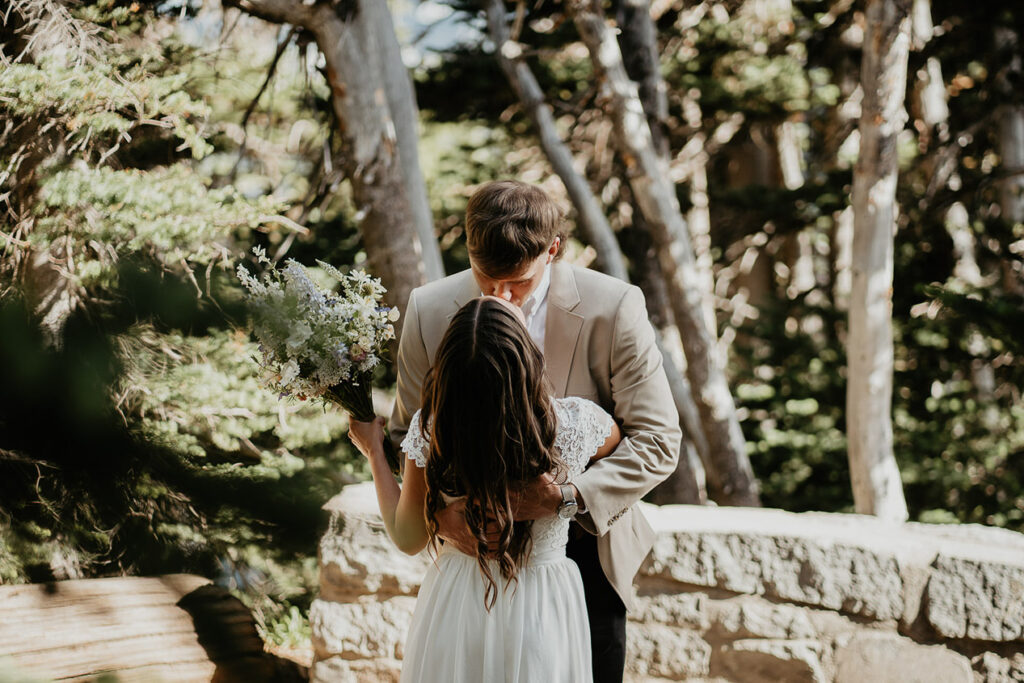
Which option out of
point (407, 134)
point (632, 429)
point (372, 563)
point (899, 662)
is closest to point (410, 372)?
point (632, 429)

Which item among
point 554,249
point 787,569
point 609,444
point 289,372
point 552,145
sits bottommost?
point 787,569

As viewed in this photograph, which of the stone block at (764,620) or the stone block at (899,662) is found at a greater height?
the stone block at (764,620)

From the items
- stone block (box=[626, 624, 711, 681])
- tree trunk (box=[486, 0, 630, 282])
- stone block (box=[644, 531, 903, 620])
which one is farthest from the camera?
tree trunk (box=[486, 0, 630, 282])

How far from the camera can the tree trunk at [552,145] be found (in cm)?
584

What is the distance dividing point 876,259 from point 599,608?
414 cm

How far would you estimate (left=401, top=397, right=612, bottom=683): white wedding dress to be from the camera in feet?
5.49

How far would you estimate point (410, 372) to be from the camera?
1.95m

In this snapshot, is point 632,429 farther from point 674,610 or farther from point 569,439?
point 674,610

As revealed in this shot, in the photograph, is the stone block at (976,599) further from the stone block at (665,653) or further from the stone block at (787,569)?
the stone block at (665,653)

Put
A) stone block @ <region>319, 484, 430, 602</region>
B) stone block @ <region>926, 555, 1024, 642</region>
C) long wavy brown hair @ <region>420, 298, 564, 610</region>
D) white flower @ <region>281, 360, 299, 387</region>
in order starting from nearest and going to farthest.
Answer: long wavy brown hair @ <region>420, 298, 564, 610</region>
white flower @ <region>281, 360, 299, 387</region>
stone block @ <region>926, 555, 1024, 642</region>
stone block @ <region>319, 484, 430, 602</region>

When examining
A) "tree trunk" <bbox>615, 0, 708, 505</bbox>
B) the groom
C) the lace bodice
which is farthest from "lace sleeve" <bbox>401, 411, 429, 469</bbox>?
"tree trunk" <bbox>615, 0, 708, 505</bbox>

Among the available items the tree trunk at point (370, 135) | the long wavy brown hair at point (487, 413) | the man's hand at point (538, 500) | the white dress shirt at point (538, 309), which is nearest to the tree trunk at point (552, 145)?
the tree trunk at point (370, 135)

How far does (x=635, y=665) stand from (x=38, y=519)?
7.67 feet

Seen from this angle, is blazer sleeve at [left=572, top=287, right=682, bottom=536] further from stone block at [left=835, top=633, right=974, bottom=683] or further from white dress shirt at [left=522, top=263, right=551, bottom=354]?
stone block at [left=835, top=633, right=974, bottom=683]
